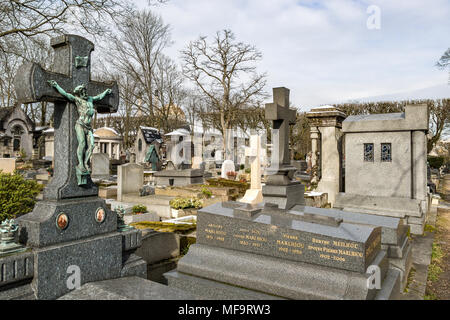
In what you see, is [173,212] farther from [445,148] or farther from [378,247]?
[445,148]

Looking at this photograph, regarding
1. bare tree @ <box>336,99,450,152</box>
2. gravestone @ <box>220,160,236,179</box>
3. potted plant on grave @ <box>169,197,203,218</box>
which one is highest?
bare tree @ <box>336,99,450,152</box>

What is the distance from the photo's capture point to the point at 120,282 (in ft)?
12.0

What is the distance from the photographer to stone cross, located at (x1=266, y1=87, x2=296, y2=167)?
7137mm

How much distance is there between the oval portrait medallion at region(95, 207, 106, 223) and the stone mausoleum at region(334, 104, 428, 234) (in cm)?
723

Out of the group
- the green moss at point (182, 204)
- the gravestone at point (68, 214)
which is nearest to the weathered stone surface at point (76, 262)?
the gravestone at point (68, 214)

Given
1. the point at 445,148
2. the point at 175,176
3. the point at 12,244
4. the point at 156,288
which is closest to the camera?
the point at 12,244

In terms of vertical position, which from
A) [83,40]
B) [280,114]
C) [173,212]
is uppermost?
[83,40]

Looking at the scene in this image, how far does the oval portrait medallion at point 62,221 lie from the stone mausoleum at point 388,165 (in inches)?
303

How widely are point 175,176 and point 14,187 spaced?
9.13 metres

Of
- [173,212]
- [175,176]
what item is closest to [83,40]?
[173,212]

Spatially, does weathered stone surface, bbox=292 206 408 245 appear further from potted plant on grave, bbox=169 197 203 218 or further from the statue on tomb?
potted plant on grave, bbox=169 197 203 218

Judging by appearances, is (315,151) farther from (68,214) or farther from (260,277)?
(68,214)

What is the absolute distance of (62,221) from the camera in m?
3.47

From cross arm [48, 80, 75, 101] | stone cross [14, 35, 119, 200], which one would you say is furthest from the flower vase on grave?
cross arm [48, 80, 75, 101]
